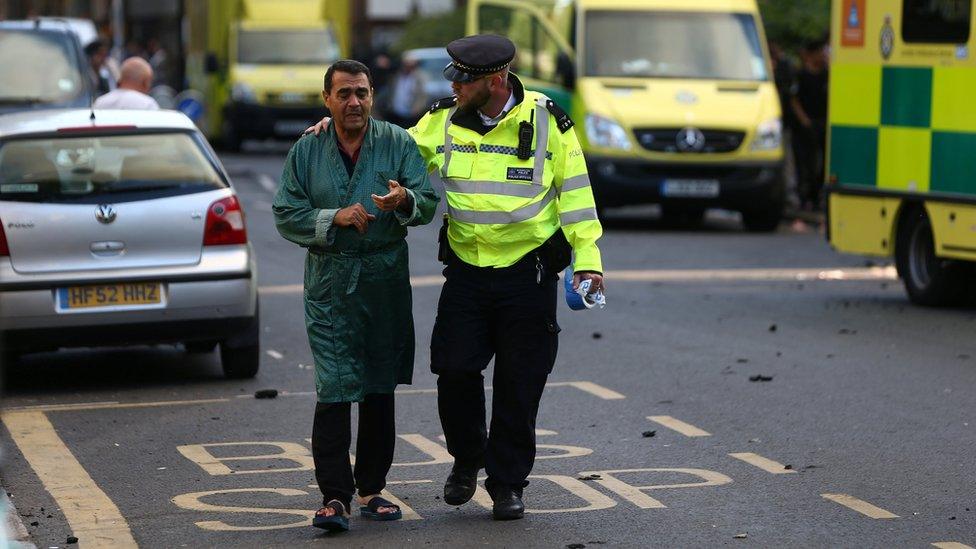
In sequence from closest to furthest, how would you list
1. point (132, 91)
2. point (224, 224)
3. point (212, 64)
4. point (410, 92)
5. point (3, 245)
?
point (3, 245), point (224, 224), point (132, 91), point (212, 64), point (410, 92)

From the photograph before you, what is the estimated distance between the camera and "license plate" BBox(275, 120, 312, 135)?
107 ft

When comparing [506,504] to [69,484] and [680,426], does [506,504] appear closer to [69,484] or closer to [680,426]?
[69,484]

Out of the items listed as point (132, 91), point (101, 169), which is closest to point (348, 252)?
point (101, 169)

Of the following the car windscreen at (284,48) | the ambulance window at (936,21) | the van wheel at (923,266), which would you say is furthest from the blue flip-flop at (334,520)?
the car windscreen at (284,48)

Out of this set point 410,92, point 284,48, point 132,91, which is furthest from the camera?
point 410,92

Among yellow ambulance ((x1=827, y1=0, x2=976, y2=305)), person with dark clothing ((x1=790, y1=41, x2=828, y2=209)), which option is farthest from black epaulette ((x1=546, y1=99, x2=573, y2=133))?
person with dark clothing ((x1=790, y1=41, x2=828, y2=209))

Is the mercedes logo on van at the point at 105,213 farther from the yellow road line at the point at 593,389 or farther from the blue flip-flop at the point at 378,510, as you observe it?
the blue flip-flop at the point at 378,510

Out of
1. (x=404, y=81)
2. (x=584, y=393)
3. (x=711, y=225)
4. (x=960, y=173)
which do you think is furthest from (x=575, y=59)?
(x=404, y=81)

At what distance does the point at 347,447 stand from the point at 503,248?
898 mm

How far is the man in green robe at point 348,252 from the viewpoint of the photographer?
6.92 meters

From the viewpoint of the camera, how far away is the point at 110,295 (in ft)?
33.3

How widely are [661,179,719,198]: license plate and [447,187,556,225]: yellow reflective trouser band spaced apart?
43.4ft

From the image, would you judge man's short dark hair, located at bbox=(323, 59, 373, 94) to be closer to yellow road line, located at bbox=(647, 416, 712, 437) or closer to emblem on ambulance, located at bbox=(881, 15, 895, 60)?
yellow road line, located at bbox=(647, 416, 712, 437)

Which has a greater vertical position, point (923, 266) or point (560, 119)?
point (560, 119)
